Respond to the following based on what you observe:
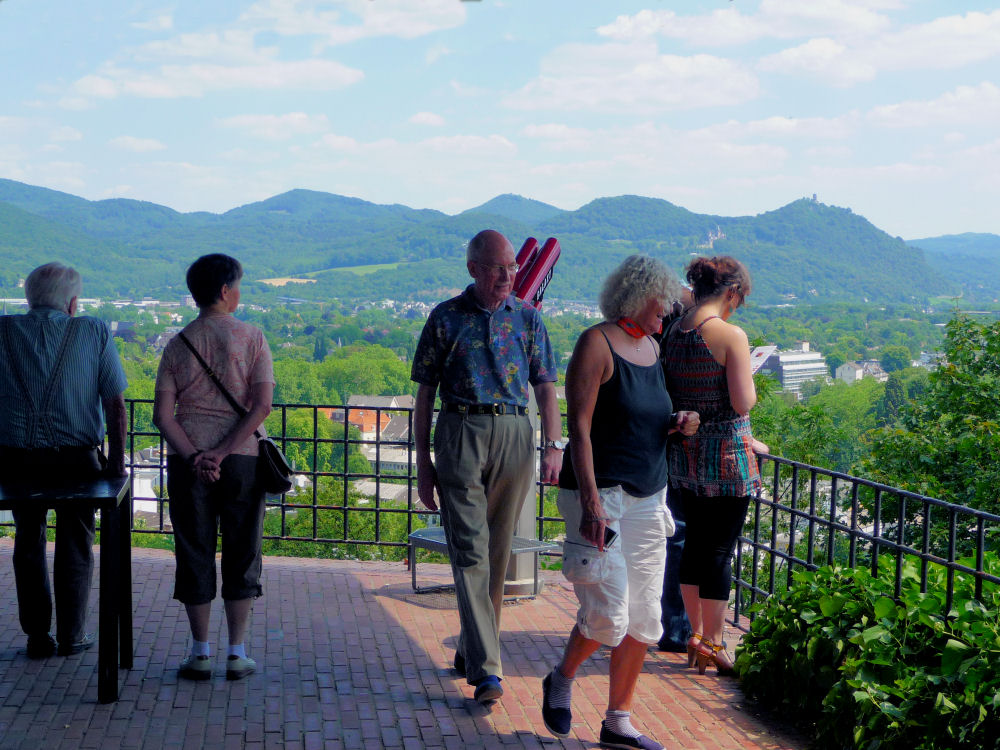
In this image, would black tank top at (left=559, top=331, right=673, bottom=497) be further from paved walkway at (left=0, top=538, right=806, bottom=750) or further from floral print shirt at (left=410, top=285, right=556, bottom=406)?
paved walkway at (left=0, top=538, right=806, bottom=750)

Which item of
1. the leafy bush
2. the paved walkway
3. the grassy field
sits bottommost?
the paved walkway

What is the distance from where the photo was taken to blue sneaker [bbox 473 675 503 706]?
11.5 feet

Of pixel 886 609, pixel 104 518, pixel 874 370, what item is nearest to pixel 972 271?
pixel 874 370

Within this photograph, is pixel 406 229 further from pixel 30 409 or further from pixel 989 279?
pixel 30 409

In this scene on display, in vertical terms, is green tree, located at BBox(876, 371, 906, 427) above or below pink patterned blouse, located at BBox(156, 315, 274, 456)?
below

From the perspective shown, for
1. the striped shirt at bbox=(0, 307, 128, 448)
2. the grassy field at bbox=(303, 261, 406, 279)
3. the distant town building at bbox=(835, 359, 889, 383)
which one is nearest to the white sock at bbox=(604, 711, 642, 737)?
the striped shirt at bbox=(0, 307, 128, 448)

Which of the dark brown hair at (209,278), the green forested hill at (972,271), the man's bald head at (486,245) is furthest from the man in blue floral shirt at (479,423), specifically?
the green forested hill at (972,271)

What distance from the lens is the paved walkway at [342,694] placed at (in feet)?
10.9

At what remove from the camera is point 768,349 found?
3.88 metres

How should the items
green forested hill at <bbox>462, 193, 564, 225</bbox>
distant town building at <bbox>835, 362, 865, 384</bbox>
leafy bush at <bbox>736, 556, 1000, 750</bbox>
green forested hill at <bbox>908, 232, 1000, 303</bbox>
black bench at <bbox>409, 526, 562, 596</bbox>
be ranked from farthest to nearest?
green forested hill at <bbox>462, 193, 564, 225</bbox>
green forested hill at <bbox>908, 232, 1000, 303</bbox>
distant town building at <bbox>835, 362, 865, 384</bbox>
black bench at <bbox>409, 526, 562, 596</bbox>
leafy bush at <bbox>736, 556, 1000, 750</bbox>

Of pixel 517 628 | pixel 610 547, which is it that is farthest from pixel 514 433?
pixel 517 628

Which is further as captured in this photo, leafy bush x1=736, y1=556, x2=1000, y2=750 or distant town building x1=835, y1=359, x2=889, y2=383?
distant town building x1=835, y1=359, x2=889, y2=383

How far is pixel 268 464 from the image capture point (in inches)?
146

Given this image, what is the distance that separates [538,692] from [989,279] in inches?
6117
